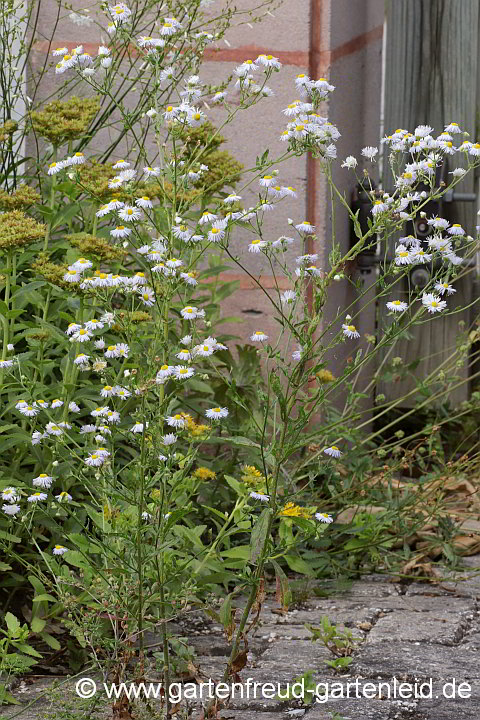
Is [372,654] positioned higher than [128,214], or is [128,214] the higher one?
[128,214]

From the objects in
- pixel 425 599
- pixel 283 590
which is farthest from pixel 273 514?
pixel 425 599

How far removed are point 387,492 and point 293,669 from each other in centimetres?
122

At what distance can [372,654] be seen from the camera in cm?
275

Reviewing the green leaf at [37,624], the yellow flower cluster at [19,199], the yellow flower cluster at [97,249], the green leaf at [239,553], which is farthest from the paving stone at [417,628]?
the yellow flower cluster at [19,199]

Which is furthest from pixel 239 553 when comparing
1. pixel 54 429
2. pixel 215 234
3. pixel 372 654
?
pixel 215 234

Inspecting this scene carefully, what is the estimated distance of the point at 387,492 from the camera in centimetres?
377

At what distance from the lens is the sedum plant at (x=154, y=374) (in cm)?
218

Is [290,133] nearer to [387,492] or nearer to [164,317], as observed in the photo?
[164,317]

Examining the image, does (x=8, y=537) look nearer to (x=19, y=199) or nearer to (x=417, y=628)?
(x=19, y=199)

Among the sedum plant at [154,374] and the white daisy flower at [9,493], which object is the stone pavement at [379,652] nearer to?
the sedum plant at [154,374]

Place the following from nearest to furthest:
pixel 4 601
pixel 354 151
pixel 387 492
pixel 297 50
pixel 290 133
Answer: pixel 290 133
pixel 4 601
pixel 387 492
pixel 297 50
pixel 354 151

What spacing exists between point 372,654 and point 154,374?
1051mm

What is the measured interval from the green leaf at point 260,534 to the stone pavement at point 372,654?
0.67 feet

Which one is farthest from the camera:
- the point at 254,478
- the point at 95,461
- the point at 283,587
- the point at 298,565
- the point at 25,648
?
the point at 298,565
